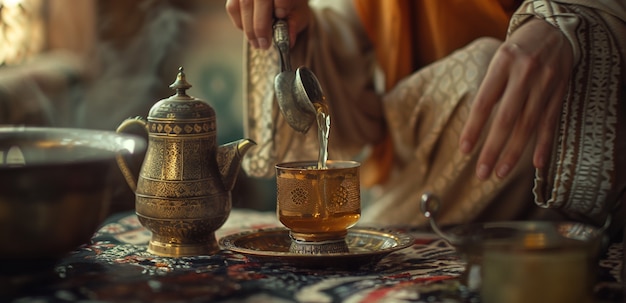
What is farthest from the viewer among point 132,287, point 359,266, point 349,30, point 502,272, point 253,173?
point 349,30

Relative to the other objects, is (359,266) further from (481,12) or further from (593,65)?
(481,12)

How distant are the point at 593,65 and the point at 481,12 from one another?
1.43 ft

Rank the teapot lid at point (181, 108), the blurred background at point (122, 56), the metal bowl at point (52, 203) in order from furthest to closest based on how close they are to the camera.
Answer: the blurred background at point (122, 56), the teapot lid at point (181, 108), the metal bowl at point (52, 203)

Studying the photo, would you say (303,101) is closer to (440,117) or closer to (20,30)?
(440,117)

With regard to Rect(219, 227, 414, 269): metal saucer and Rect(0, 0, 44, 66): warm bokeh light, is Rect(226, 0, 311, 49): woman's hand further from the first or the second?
Rect(0, 0, 44, 66): warm bokeh light

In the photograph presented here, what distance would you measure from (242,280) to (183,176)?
20cm

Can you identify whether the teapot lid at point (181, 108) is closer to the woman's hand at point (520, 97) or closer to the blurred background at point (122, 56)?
the woman's hand at point (520, 97)

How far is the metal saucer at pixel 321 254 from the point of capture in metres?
0.98

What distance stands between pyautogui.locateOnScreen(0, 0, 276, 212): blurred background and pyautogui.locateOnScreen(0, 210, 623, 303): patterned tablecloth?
1800mm

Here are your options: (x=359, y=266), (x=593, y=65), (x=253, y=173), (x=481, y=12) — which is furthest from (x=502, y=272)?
(x=481, y=12)

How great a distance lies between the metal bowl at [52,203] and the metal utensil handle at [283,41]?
32 cm

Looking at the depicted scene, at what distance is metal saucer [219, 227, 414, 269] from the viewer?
3.21 feet

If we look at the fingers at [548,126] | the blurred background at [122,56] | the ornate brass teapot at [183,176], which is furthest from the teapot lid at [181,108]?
the blurred background at [122,56]

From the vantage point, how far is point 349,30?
180 centimetres
